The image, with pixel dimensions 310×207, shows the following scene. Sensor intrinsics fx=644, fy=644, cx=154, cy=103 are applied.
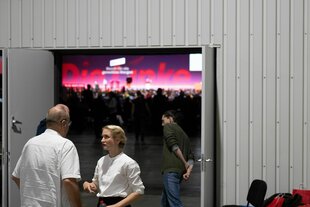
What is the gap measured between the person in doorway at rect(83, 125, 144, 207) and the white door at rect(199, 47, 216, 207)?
2280 millimetres

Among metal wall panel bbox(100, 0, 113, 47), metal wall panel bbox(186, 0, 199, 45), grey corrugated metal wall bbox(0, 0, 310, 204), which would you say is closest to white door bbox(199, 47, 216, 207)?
grey corrugated metal wall bbox(0, 0, 310, 204)

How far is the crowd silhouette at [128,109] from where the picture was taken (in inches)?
944

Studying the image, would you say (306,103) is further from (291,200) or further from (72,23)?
(72,23)

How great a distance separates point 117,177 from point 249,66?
315cm

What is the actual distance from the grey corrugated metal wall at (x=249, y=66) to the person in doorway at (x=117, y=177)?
282 cm

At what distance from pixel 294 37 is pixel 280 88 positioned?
2.10 ft

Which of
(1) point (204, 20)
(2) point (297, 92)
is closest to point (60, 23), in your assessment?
(1) point (204, 20)

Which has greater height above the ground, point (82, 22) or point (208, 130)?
point (82, 22)

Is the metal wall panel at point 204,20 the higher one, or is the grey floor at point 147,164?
the metal wall panel at point 204,20

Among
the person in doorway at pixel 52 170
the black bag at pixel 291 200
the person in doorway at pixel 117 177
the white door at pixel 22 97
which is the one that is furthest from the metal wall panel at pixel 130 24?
the person in doorway at pixel 52 170

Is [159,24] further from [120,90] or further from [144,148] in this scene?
[120,90]

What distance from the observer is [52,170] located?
4.98m

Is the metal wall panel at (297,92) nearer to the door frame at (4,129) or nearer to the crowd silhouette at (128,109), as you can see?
the door frame at (4,129)

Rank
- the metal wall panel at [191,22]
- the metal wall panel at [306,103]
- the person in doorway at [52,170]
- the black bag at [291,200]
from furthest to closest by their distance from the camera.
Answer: the metal wall panel at [191,22], the metal wall panel at [306,103], the black bag at [291,200], the person in doorway at [52,170]
